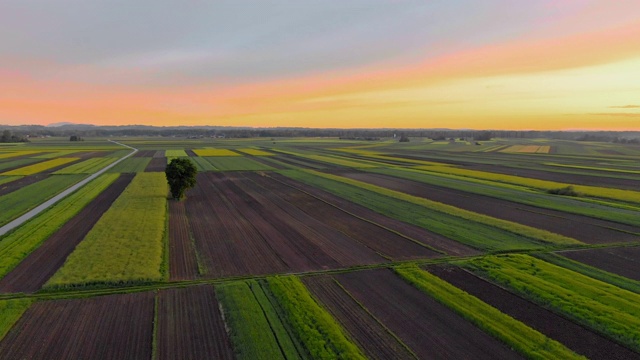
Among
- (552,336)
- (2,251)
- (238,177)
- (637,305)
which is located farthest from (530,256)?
(238,177)

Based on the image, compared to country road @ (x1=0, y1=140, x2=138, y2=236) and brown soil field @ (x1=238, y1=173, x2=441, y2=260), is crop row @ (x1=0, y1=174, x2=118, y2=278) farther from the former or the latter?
brown soil field @ (x1=238, y1=173, x2=441, y2=260)

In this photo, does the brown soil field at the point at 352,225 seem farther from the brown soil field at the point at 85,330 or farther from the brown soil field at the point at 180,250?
the brown soil field at the point at 85,330

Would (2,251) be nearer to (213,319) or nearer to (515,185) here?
(213,319)

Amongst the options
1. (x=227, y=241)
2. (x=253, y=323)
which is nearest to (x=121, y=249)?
(x=227, y=241)

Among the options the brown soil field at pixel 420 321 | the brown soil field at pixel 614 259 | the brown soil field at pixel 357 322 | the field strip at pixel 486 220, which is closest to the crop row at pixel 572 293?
the brown soil field at pixel 614 259

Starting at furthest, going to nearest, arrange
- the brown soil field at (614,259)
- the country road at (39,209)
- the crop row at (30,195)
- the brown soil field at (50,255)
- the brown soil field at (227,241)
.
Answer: the crop row at (30,195) → the country road at (39,209) → the brown soil field at (614,259) → the brown soil field at (227,241) → the brown soil field at (50,255)

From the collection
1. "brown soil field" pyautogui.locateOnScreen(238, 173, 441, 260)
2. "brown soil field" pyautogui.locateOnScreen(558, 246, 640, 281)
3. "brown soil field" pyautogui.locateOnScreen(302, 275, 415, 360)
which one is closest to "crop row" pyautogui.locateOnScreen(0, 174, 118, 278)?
"brown soil field" pyautogui.locateOnScreen(302, 275, 415, 360)
